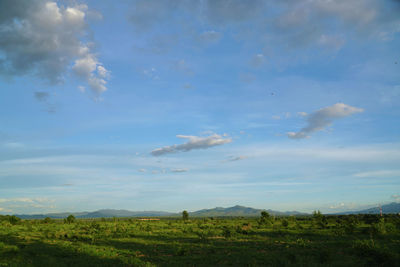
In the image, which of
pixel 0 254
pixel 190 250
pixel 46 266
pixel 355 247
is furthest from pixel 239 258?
pixel 0 254

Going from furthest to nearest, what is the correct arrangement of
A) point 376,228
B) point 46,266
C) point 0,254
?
point 376,228 → point 0,254 → point 46,266

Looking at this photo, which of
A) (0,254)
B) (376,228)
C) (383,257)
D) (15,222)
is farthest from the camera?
(15,222)

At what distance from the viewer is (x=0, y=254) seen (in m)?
23.1

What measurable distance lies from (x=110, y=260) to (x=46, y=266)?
414 centimetres

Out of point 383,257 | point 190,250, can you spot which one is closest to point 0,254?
point 190,250

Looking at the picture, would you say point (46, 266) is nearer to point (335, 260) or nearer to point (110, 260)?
point (110, 260)

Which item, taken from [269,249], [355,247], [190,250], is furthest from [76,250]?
[355,247]

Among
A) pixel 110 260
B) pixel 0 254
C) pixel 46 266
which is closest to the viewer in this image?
pixel 46 266

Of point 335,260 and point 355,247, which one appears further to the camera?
point 355,247

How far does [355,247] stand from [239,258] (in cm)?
889

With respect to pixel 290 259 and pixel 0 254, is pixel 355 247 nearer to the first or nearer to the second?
pixel 290 259

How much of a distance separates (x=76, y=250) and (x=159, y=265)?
10.5 meters

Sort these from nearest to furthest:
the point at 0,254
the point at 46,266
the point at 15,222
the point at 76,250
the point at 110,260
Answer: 1. the point at 46,266
2. the point at 110,260
3. the point at 0,254
4. the point at 76,250
5. the point at 15,222

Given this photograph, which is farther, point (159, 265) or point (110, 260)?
point (110, 260)
